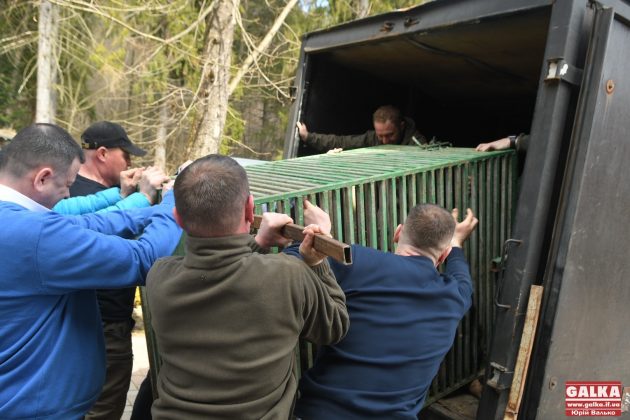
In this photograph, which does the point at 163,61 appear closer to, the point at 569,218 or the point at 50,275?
the point at 50,275

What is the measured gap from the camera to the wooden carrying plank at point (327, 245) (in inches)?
54.8

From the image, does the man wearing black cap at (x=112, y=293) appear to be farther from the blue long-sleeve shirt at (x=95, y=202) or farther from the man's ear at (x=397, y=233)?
the man's ear at (x=397, y=233)

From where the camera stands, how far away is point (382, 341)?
1.81 metres

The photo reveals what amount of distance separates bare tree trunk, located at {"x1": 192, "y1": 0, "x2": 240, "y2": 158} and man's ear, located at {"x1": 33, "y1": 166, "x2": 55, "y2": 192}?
4.42m

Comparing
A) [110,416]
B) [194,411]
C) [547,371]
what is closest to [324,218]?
[194,411]

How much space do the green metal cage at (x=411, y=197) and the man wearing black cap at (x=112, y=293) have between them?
18.4 inches

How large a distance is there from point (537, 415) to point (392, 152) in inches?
59.8

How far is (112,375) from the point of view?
271cm

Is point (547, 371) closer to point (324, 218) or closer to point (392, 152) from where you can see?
point (324, 218)

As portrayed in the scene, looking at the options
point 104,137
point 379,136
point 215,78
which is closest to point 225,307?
point 104,137

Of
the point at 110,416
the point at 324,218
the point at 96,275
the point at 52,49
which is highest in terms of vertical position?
the point at 52,49

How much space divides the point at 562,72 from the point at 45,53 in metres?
10.3

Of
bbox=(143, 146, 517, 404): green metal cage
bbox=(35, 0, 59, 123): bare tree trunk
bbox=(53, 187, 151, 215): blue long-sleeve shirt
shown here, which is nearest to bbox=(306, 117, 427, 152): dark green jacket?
bbox=(143, 146, 517, 404): green metal cage

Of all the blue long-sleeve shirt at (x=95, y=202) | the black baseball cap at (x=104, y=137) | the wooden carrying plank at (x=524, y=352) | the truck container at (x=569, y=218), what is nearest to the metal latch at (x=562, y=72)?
the truck container at (x=569, y=218)
